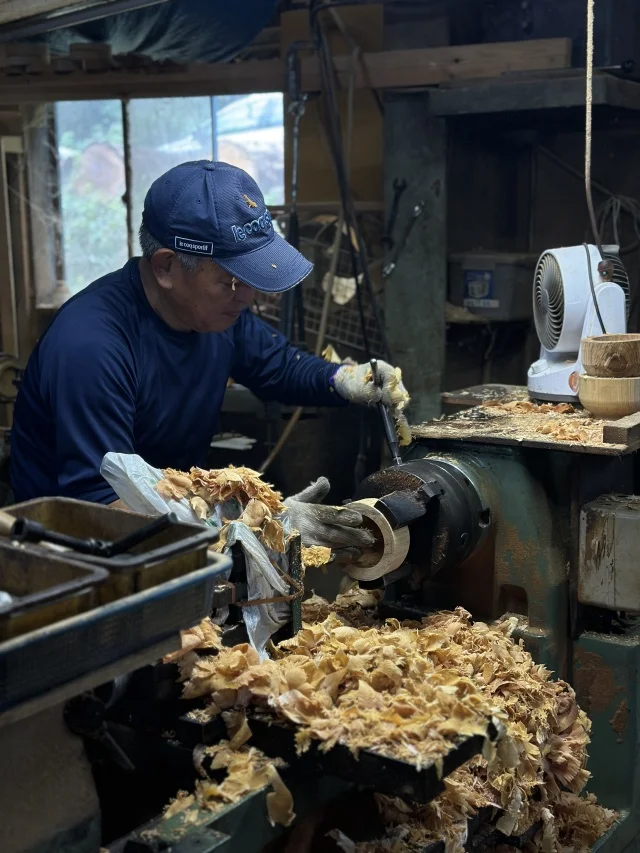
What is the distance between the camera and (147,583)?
1.09 meters

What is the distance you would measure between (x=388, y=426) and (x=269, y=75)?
2225 millimetres

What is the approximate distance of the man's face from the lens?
2123mm

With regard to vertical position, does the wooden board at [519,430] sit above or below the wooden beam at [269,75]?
below

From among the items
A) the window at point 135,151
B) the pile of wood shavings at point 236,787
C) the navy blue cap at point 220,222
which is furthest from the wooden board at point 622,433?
the window at point 135,151

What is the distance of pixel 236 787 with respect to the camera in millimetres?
1319

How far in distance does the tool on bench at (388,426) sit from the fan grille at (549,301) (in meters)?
0.46

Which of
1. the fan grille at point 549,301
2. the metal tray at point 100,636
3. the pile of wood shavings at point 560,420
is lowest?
the metal tray at point 100,636

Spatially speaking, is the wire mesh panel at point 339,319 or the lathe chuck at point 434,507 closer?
the lathe chuck at point 434,507

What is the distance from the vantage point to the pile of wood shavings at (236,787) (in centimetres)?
130

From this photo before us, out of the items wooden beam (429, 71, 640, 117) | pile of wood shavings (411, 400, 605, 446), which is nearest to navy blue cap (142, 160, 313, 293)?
pile of wood shavings (411, 400, 605, 446)

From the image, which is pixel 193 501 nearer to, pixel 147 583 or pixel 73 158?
pixel 147 583

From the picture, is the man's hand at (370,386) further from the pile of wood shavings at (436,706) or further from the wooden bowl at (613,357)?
the pile of wood shavings at (436,706)

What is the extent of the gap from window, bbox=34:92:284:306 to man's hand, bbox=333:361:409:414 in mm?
2335

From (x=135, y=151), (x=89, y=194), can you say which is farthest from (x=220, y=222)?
(x=89, y=194)
